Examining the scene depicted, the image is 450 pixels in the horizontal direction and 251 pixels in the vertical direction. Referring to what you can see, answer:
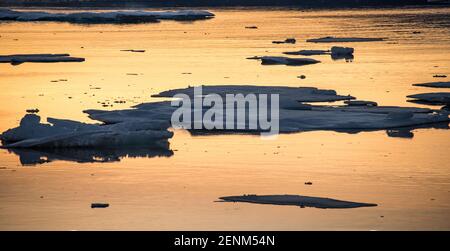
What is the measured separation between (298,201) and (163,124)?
3.71m

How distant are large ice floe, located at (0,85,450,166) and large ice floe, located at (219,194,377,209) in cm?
241

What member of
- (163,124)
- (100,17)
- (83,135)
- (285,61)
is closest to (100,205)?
(83,135)

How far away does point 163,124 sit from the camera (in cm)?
1253

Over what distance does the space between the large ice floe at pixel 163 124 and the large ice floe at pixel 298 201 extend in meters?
2.41

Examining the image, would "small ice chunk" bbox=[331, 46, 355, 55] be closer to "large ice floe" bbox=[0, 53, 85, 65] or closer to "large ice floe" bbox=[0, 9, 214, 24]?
"large ice floe" bbox=[0, 53, 85, 65]

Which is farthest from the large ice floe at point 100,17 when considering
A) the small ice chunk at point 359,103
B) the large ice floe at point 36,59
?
the small ice chunk at point 359,103

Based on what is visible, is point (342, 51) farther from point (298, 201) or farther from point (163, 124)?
point (298, 201)

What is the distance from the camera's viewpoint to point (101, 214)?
895 cm

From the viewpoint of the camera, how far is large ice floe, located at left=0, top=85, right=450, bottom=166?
1180 centimetres

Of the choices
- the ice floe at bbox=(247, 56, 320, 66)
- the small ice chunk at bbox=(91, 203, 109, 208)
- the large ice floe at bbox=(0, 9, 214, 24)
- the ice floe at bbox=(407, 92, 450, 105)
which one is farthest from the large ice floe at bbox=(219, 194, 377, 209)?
the large ice floe at bbox=(0, 9, 214, 24)

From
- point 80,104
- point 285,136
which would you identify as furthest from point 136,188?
point 80,104

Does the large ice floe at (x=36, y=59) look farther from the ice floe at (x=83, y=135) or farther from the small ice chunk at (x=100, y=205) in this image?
the small ice chunk at (x=100, y=205)
